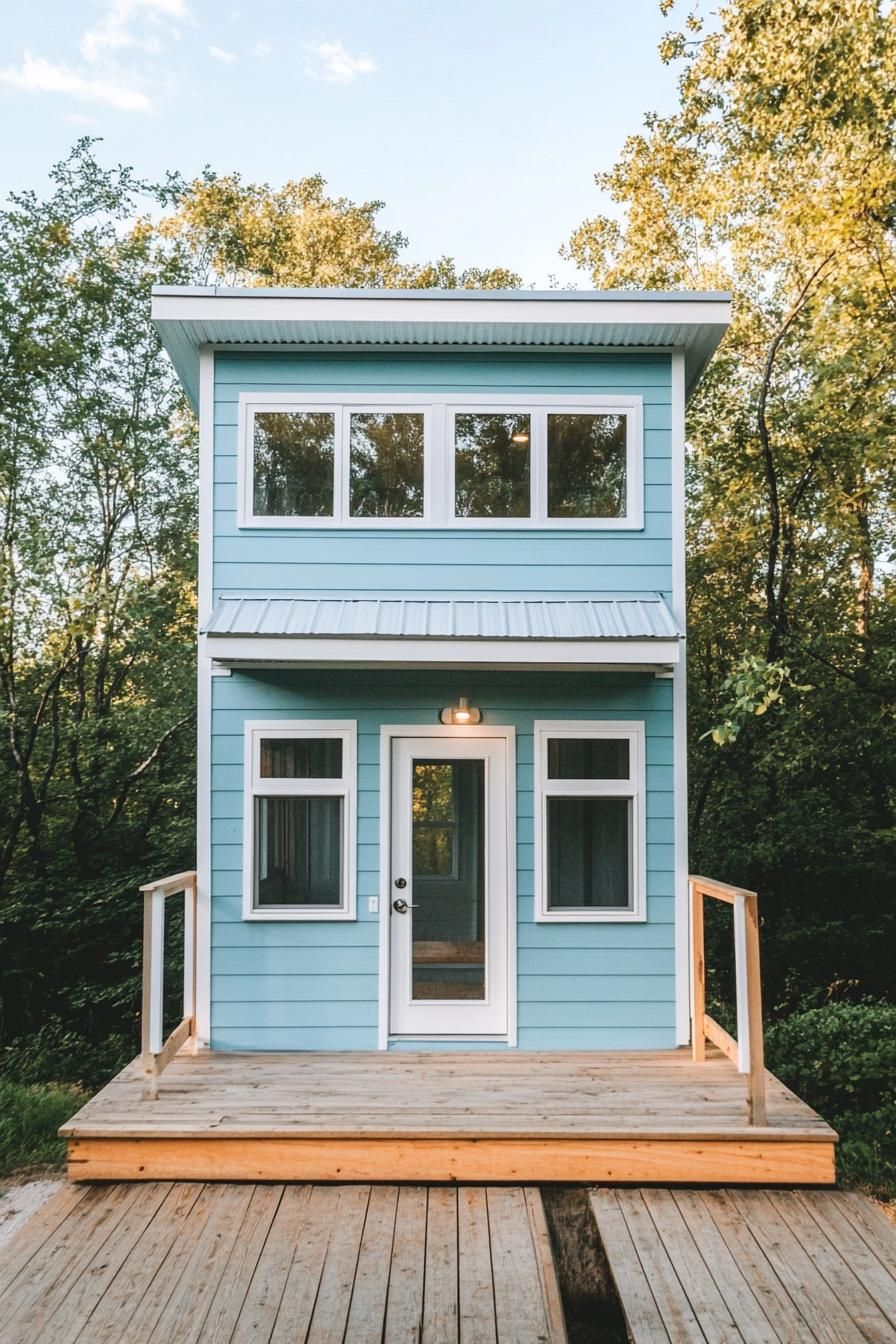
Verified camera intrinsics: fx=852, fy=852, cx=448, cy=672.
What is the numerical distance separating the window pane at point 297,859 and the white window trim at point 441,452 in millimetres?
1794

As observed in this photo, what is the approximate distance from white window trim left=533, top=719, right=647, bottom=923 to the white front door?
0.21m

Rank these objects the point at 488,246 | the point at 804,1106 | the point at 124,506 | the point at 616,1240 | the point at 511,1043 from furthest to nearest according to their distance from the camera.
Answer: the point at 488,246 → the point at 124,506 → the point at 511,1043 → the point at 804,1106 → the point at 616,1240

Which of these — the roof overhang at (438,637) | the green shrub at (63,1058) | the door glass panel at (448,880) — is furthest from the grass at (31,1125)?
the roof overhang at (438,637)

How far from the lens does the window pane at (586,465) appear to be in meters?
5.36

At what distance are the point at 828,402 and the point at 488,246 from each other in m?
7.83

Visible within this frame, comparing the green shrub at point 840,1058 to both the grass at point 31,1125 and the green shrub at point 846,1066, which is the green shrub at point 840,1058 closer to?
the green shrub at point 846,1066

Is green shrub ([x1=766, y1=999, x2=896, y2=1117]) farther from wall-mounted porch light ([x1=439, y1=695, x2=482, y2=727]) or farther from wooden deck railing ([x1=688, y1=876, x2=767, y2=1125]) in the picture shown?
wall-mounted porch light ([x1=439, y1=695, x2=482, y2=727])

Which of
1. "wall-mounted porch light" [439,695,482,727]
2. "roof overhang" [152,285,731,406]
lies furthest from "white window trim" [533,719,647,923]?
"roof overhang" [152,285,731,406]

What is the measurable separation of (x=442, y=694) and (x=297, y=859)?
132 cm

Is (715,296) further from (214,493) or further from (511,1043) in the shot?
(511,1043)

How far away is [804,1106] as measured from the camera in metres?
4.18

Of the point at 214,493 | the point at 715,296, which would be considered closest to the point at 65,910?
the point at 214,493

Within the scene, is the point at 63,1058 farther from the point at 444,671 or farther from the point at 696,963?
the point at 696,963

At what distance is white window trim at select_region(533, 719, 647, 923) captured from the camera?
509cm
